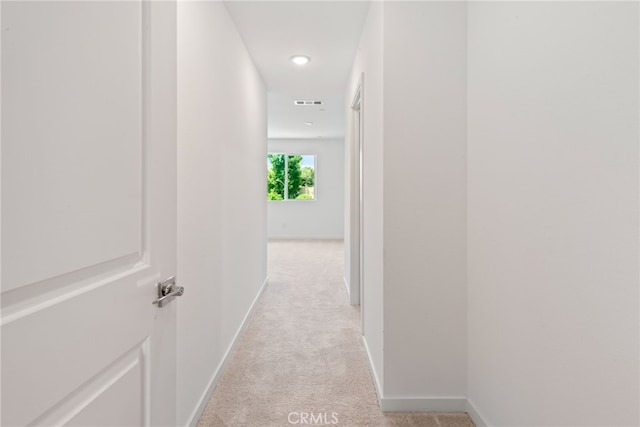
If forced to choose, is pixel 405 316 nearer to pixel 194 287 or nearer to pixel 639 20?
pixel 194 287

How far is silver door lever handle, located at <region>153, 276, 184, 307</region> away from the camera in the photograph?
0.89m

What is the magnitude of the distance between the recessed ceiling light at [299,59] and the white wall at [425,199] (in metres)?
1.51

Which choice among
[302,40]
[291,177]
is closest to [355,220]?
[302,40]

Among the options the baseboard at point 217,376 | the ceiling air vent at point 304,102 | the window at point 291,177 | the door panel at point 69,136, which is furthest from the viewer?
the window at point 291,177

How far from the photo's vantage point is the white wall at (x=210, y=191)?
1.57 metres

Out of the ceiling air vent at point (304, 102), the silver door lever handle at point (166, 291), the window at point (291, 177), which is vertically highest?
the ceiling air vent at point (304, 102)

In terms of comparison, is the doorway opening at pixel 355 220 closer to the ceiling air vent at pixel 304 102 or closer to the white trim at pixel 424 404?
the ceiling air vent at pixel 304 102

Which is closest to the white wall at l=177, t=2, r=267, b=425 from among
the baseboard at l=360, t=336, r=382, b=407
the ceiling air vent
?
the baseboard at l=360, t=336, r=382, b=407

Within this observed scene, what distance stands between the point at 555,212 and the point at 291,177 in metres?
7.80

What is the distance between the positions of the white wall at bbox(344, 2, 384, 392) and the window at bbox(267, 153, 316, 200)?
6.04 m

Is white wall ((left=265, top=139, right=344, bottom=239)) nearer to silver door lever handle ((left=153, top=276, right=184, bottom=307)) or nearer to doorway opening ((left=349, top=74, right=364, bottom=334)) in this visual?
doorway opening ((left=349, top=74, right=364, bottom=334))

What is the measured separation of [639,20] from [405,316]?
1.42m

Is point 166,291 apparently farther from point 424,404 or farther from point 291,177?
point 291,177

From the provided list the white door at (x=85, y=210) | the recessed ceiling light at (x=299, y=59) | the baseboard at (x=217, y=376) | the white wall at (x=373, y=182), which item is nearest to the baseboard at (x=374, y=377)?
the white wall at (x=373, y=182)
